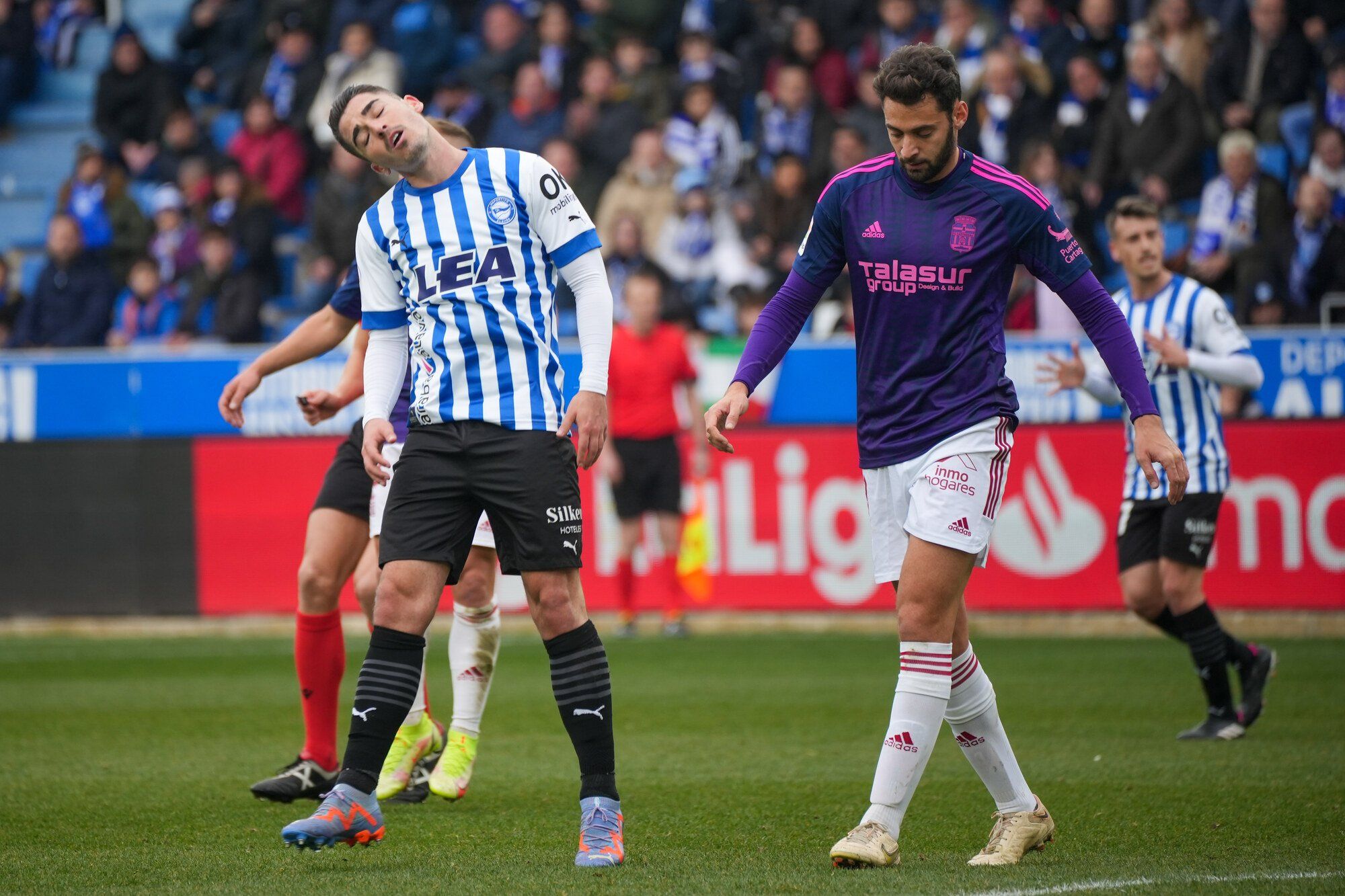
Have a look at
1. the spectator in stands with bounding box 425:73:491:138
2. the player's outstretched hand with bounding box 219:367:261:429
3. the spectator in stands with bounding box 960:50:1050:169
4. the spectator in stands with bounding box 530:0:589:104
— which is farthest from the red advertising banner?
the player's outstretched hand with bounding box 219:367:261:429

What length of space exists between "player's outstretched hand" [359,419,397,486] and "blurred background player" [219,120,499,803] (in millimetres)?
1001

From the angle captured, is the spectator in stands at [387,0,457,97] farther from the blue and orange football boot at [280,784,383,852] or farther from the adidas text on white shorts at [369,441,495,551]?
the blue and orange football boot at [280,784,383,852]

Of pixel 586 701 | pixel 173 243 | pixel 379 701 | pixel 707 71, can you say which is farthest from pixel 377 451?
pixel 173 243

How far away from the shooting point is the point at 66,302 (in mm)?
15273

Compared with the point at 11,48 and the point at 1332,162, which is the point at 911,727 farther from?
the point at 11,48

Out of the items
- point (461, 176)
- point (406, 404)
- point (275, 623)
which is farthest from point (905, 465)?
point (275, 623)

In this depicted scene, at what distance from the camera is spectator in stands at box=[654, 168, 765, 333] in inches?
571

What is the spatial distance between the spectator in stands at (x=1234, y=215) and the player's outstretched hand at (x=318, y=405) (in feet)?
27.1

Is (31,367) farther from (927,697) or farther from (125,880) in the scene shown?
(927,697)

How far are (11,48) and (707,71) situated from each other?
8.65 meters

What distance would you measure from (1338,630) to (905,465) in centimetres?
740

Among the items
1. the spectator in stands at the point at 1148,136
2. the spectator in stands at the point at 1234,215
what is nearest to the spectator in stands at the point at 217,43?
the spectator in stands at the point at 1148,136

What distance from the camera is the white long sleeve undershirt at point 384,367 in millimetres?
4867

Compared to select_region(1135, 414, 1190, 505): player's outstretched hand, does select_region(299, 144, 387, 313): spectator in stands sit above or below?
above
